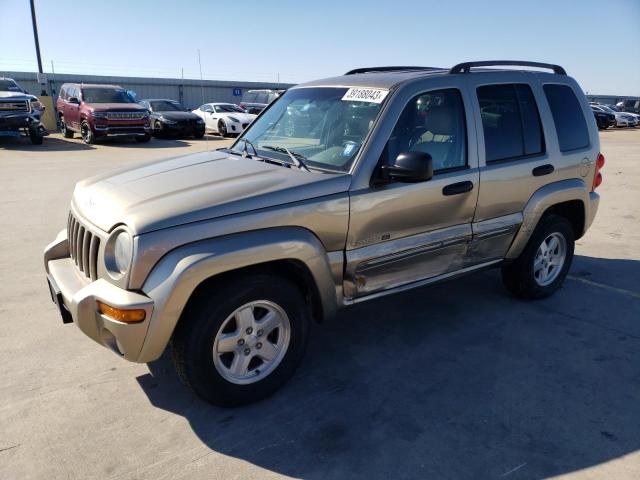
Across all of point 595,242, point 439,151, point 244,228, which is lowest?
point 595,242

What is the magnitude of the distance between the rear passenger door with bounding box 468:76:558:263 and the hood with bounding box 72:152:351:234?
1.28 metres

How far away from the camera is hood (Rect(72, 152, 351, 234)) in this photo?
8.92 feet

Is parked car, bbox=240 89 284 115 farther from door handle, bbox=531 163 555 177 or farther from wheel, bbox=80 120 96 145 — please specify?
door handle, bbox=531 163 555 177

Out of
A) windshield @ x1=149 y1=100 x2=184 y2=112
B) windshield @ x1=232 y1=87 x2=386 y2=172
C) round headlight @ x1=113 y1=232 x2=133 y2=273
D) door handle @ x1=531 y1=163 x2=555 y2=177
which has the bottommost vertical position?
windshield @ x1=149 y1=100 x2=184 y2=112

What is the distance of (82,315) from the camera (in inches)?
107

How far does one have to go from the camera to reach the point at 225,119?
21.2 m

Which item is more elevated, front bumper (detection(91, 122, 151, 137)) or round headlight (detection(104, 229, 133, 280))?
round headlight (detection(104, 229, 133, 280))

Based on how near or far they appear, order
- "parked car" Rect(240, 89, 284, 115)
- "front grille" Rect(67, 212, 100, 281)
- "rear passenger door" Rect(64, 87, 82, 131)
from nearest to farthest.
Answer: "front grille" Rect(67, 212, 100, 281) → "rear passenger door" Rect(64, 87, 82, 131) → "parked car" Rect(240, 89, 284, 115)

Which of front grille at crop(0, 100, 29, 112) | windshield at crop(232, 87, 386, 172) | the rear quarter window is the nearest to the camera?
windshield at crop(232, 87, 386, 172)

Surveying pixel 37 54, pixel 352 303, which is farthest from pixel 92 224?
pixel 37 54

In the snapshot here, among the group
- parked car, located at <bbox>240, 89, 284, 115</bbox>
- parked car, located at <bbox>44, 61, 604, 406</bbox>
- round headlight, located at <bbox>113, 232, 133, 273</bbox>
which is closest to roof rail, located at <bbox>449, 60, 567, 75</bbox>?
parked car, located at <bbox>44, 61, 604, 406</bbox>

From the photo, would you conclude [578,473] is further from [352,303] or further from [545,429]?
[352,303]

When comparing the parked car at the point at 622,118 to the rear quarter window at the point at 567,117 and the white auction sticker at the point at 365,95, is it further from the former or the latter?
the white auction sticker at the point at 365,95

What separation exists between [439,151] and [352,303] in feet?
4.05
